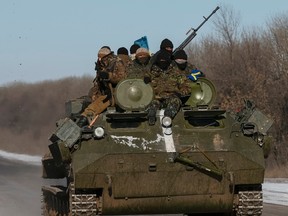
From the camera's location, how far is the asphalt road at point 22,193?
628 inches

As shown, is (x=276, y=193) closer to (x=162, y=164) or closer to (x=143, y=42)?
(x=143, y=42)

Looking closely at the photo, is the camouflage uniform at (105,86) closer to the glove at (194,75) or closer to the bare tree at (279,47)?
the glove at (194,75)

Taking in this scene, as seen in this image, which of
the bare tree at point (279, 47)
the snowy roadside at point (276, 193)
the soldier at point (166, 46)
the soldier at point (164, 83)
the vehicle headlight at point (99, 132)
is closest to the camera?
the vehicle headlight at point (99, 132)

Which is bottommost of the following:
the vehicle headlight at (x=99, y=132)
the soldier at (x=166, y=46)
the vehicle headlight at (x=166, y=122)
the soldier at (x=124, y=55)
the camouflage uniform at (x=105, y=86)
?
the vehicle headlight at (x=99, y=132)

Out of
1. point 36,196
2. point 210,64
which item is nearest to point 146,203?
point 36,196

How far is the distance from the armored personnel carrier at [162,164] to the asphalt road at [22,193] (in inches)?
173

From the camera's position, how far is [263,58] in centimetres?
3538

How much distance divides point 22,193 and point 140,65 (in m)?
10.5

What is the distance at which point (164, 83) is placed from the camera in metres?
11.5

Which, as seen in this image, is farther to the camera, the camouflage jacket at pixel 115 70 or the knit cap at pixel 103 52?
the knit cap at pixel 103 52

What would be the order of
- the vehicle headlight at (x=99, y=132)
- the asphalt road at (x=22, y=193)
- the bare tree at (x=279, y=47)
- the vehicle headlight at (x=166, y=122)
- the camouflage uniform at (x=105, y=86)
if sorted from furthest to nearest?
the bare tree at (x=279, y=47) < the asphalt road at (x=22, y=193) < the camouflage uniform at (x=105, y=86) < the vehicle headlight at (x=166, y=122) < the vehicle headlight at (x=99, y=132)

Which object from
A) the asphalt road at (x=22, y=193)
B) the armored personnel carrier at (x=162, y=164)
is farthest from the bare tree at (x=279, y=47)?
the armored personnel carrier at (x=162, y=164)

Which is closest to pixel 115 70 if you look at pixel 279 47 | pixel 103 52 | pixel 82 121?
pixel 103 52

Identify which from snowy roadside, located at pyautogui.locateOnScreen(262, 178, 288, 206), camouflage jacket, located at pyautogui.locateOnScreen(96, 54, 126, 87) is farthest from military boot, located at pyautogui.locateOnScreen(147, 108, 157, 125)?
snowy roadside, located at pyautogui.locateOnScreen(262, 178, 288, 206)
